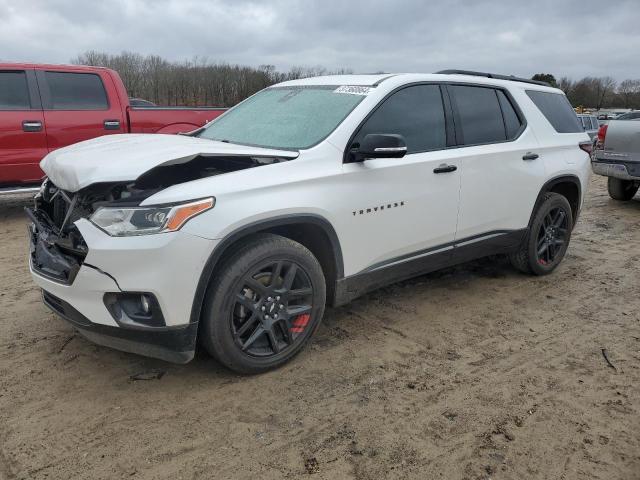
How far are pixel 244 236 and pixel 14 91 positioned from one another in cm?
535

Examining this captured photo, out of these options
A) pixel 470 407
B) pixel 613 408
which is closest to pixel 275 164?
pixel 470 407

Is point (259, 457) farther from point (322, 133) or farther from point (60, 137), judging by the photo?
point (60, 137)

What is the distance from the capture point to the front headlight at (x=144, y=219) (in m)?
2.58

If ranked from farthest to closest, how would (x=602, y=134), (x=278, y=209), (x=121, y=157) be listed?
(x=602, y=134) → (x=278, y=209) → (x=121, y=157)

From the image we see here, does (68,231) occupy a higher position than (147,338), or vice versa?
(68,231)

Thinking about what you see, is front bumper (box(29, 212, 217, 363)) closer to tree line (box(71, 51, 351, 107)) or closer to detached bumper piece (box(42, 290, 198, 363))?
detached bumper piece (box(42, 290, 198, 363))

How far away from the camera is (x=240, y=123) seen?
4035 millimetres

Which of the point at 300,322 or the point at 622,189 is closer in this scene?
the point at 300,322

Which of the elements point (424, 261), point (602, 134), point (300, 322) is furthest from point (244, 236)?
point (602, 134)

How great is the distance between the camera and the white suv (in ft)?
8.63

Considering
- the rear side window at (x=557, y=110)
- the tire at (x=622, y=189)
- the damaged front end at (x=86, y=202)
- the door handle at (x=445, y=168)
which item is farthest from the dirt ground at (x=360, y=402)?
the tire at (x=622, y=189)

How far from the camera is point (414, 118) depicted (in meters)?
3.76

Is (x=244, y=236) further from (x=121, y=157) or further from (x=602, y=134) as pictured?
(x=602, y=134)

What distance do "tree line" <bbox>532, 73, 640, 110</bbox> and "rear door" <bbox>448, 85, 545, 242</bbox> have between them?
49.5 m
